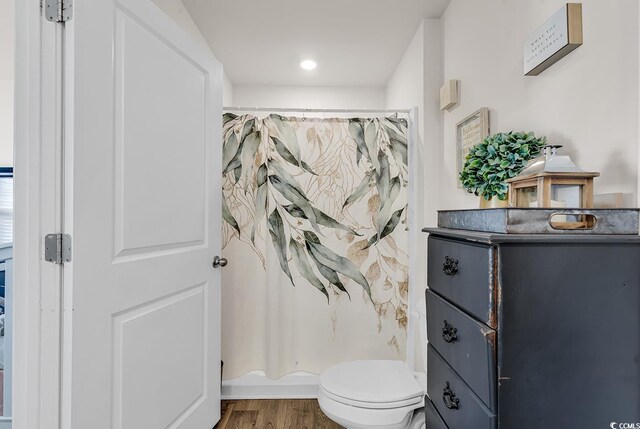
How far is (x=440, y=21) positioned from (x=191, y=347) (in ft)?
7.48

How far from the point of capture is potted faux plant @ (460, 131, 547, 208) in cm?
113

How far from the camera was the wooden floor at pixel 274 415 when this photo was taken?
198 centimetres

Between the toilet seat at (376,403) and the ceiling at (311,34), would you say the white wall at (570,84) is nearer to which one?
the ceiling at (311,34)

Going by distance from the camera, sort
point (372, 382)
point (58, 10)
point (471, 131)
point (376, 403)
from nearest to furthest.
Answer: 1. point (58, 10)
2. point (376, 403)
3. point (372, 382)
4. point (471, 131)

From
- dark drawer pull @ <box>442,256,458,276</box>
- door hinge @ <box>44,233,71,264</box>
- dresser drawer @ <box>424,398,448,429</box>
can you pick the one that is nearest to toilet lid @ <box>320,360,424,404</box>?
dresser drawer @ <box>424,398,448,429</box>

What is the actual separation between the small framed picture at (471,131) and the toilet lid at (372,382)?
0.97 m

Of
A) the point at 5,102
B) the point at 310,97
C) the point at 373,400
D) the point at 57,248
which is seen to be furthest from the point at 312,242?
the point at 310,97

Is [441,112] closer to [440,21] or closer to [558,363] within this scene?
[440,21]

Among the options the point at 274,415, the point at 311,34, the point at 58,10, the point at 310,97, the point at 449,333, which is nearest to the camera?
the point at 449,333

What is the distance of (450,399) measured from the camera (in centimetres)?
97

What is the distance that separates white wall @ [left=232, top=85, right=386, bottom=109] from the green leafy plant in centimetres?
253

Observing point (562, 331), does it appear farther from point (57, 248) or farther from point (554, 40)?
point (57, 248)

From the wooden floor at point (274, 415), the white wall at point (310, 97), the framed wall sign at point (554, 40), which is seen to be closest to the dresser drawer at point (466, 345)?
the framed wall sign at point (554, 40)

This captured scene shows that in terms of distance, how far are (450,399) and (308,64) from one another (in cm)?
274
